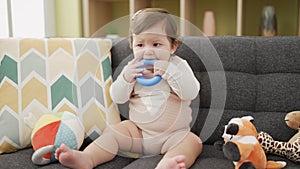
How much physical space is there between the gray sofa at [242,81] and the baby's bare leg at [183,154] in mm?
76

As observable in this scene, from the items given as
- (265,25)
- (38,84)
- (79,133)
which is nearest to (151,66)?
(79,133)

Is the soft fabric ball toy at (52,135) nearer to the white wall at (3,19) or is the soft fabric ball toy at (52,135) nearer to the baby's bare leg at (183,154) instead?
the baby's bare leg at (183,154)

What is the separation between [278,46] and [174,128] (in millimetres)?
528

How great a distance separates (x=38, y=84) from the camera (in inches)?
54.4

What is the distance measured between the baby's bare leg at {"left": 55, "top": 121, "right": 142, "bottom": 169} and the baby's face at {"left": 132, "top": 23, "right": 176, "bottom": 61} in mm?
278

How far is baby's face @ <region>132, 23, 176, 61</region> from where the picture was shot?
1.18 m

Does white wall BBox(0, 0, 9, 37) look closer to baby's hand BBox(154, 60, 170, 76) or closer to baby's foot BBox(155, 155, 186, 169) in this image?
baby's hand BBox(154, 60, 170, 76)

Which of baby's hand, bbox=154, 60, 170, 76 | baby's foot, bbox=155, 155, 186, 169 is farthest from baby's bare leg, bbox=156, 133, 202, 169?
baby's hand, bbox=154, 60, 170, 76

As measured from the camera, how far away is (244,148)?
1093 mm

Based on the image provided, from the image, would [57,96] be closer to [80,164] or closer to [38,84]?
[38,84]

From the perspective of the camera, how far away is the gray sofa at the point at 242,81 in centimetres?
138

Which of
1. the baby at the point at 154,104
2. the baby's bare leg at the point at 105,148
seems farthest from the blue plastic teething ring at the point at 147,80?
the baby's bare leg at the point at 105,148

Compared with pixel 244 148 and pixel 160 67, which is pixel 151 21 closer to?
pixel 160 67

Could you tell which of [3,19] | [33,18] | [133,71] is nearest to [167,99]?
[133,71]
